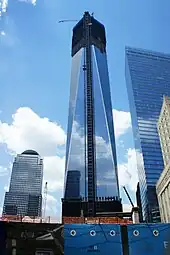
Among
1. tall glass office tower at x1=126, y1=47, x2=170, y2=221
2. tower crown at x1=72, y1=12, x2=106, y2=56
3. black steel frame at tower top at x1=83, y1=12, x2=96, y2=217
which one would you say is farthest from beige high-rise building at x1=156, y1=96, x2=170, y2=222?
tower crown at x1=72, y1=12, x2=106, y2=56

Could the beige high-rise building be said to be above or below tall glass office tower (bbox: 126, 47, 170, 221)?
below

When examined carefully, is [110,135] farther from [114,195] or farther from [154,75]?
[154,75]

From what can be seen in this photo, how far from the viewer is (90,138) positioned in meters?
141

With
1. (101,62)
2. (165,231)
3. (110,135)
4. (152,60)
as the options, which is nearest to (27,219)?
(165,231)

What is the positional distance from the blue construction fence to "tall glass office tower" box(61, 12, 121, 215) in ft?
303

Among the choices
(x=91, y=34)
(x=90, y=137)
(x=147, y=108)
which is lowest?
(x=90, y=137)

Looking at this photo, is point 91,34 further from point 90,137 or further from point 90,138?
point 90,138

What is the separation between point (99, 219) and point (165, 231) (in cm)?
758

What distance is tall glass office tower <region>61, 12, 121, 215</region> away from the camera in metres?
134

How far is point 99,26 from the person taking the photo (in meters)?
192

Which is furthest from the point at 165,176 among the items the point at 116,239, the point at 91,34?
the point at 91,34

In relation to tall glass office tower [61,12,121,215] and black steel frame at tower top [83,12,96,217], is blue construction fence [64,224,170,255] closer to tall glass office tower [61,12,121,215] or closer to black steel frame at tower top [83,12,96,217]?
black steel frame at tower top [83,12,96,217]

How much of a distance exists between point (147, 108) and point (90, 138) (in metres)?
35.5

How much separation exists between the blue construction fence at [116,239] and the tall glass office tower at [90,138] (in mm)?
92209
